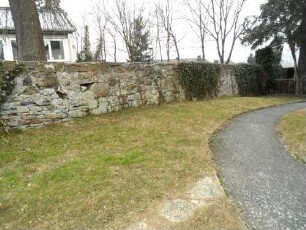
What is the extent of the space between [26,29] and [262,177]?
294 inches

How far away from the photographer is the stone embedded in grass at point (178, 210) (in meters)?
3.11

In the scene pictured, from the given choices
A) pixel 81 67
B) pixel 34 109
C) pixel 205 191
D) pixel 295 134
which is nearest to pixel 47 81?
pixel 34 109

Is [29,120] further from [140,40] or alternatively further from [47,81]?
[140,40]

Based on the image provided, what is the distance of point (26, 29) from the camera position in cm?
768

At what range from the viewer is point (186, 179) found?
4035 millimetres

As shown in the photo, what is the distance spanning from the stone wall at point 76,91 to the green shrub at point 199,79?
154 cm

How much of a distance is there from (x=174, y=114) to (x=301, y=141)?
379 centimetres

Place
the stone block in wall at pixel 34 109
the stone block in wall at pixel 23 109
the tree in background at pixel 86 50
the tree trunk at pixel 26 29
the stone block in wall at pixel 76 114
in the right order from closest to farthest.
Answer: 1. the stone block in wall at pixel 23 109
2. the stone block in wall at pixel 34 109
3. the stone block in wall at pixel 76 114
4. the tree trunk at pixel 26 29
5. the tree in background at pixel 86 50

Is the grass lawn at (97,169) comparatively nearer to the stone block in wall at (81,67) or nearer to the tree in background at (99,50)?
the stone block in wall at (81,67)

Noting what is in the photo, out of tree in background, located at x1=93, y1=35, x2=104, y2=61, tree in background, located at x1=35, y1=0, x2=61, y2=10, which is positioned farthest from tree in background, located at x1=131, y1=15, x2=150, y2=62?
tree in background, located at x1=35, y1=0, x2=61, y2=10

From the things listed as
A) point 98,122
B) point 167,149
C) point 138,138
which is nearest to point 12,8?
point 98,122

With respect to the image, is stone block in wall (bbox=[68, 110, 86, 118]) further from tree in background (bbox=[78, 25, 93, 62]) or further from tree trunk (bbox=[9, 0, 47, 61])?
tree in background (bbox=[78, 25, 93, 62])

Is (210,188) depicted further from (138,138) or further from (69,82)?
(69,82)

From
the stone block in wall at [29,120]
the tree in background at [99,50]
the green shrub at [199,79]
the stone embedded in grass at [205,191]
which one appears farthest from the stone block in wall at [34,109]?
the tree in background at [99,50]
